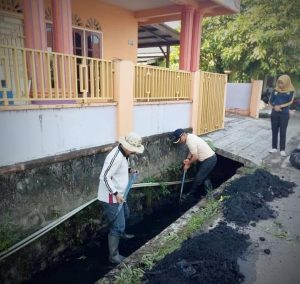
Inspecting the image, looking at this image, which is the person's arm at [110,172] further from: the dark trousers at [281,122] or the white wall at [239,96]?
the white wall at [239,96]

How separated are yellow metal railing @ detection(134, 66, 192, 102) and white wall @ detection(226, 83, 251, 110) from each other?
6.63 m

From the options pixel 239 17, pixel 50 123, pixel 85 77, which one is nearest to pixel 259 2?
pixel 239 17

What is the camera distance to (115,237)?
13.9 feet

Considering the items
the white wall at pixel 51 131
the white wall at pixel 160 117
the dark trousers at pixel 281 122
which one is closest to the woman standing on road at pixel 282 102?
the dark trousers at pixel 281 122

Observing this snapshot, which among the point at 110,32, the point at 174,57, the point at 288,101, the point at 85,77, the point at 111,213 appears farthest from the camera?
the point at 174,57

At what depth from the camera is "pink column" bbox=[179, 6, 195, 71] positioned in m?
8.05

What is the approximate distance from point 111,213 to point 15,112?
6.42ft

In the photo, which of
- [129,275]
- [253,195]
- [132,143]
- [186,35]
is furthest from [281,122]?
[129,275]

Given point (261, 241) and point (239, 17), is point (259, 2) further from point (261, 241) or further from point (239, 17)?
point (261, 241)

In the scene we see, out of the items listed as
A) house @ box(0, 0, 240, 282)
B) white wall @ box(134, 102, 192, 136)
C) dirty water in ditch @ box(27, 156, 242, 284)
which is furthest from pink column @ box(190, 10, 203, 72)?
dirty water in ditch @ box(27, 156, 242, 284)

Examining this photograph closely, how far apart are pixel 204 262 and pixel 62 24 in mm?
4950

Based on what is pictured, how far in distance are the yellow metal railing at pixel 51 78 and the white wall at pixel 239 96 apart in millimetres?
9901

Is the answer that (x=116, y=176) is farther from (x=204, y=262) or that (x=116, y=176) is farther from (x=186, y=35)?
(x=186, y=35)

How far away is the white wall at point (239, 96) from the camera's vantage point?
13.3 metres
